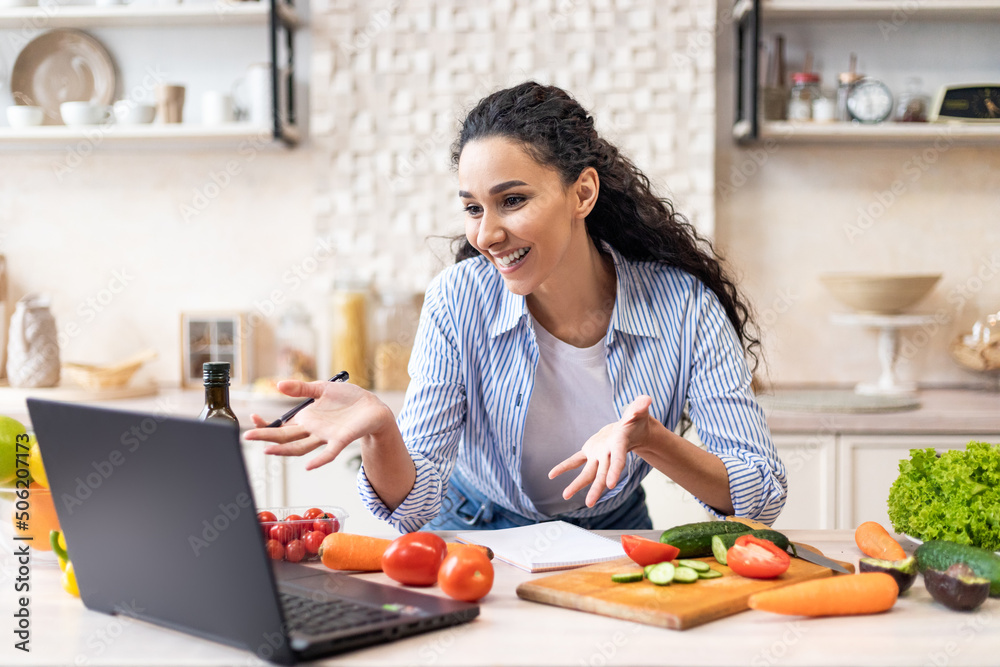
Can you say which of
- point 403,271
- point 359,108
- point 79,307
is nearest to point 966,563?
point 403,271

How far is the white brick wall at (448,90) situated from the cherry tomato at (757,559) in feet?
6.02

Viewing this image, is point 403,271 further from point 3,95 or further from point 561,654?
point 561,654

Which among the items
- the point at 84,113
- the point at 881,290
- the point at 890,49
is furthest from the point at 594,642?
the point at 890,49

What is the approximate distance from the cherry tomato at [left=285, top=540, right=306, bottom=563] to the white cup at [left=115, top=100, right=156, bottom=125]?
206cm

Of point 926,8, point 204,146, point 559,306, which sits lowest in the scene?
point 559,306

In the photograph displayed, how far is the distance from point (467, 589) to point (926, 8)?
8.27ft

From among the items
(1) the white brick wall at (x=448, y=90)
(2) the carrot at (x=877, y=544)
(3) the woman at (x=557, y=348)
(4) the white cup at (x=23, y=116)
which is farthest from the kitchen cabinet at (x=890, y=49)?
(4) the white cup at (x=23, y=116)

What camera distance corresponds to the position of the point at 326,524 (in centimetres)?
123

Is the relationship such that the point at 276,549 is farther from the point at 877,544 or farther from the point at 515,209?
the point at 877,544

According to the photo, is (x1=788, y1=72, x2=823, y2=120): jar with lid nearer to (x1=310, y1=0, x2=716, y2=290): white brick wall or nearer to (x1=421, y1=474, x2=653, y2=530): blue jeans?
(x1=310, y1=0, x2=716, y2=290): white brick wall

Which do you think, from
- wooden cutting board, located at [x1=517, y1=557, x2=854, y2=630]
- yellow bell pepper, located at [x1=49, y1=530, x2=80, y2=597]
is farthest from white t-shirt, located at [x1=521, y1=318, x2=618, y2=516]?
yellow bell pepper, located at [x1=49, y1=530, x2=80, y2=597]

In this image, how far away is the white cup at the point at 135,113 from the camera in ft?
9.17

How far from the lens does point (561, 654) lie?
89 centimetres

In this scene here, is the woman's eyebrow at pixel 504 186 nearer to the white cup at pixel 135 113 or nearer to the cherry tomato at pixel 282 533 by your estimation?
the cherry tomato at pixel 282 533
